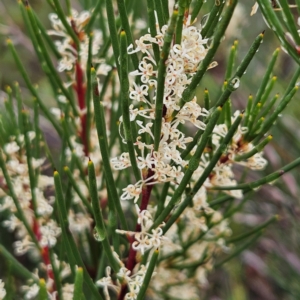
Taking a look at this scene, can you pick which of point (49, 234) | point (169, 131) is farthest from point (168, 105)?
point (49, 234)

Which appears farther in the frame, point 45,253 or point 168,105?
point 45,253

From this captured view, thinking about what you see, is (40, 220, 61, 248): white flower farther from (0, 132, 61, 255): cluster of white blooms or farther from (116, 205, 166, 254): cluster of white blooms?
(116, 205, 166, 254): cluster of white blooms

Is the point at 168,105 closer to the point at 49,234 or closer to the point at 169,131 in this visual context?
the point at 169,131

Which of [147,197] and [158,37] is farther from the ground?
[158,37]

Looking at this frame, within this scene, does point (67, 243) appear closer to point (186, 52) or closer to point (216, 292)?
point (186, 52)

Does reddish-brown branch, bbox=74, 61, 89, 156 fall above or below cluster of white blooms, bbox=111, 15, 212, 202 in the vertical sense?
below

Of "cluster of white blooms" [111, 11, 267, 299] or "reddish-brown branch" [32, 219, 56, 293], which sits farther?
"reddish-brown branch" [32, 219, 56, 293]

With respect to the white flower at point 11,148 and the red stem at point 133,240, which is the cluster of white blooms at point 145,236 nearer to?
the red stem at point 133,240

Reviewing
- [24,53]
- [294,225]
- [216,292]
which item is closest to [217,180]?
[294,225]

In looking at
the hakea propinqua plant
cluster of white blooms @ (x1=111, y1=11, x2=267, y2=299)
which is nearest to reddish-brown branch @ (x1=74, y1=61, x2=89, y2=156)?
the hakea propinqua plant
